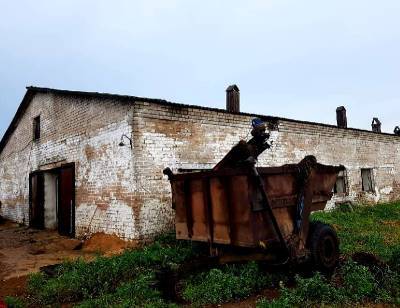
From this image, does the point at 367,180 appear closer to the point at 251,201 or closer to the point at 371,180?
the point at 371,180

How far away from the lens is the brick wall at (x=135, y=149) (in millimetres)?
8484

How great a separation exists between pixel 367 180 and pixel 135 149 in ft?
39.0

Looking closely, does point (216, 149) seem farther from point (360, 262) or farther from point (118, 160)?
point (360, 262)

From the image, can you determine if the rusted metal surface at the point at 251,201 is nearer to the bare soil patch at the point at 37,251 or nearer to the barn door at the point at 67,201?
the bare soil patch at the point at 37,251

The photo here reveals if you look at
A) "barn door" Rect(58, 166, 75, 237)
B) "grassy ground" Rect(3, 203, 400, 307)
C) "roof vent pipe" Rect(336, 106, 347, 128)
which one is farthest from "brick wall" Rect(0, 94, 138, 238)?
"roof vent pipe" Rect(336, 106, 347, 128)

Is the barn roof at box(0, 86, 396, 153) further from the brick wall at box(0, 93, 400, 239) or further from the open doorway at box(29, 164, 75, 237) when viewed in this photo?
the open doorway at box(29, 164, 75, 237)

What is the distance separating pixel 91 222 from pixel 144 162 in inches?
107

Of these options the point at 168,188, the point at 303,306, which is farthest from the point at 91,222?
the point at 303,306

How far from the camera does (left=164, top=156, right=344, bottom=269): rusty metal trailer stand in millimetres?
4727

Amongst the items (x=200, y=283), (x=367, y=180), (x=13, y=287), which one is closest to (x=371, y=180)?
(x=367, y=180)

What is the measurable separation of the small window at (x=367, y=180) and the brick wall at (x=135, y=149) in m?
1.13

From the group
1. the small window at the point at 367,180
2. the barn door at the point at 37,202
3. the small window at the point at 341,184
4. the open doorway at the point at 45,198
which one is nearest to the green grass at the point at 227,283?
the open doorway at the point at 45,198

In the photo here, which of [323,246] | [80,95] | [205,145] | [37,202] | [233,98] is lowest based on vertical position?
[323,246]

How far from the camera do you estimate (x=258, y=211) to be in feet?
15.6
